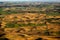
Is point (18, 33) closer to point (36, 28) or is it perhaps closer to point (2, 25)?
point (36, 28)

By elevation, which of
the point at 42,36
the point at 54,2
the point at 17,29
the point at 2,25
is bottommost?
the point at 42,36

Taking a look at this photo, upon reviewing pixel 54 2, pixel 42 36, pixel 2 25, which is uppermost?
pixel 54 2

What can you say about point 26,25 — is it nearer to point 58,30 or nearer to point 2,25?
point 2,25

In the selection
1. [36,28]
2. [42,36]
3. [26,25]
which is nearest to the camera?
[42,36]

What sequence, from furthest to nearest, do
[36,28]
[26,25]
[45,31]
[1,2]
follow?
[1,2], [26,25], [36,28], [45,31]

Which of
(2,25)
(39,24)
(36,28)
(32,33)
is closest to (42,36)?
(32,33)

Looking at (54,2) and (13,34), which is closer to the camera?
(13,34)

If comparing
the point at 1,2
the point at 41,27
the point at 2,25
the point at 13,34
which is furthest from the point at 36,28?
the point at 1,2

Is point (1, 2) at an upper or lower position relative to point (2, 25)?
upper

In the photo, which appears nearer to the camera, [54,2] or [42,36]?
[42,36]
